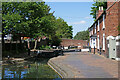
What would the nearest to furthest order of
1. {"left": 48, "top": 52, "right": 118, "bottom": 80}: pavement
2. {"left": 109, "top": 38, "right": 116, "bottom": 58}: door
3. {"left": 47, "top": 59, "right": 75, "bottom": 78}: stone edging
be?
{"left": 48, "top": 52, "right": 118, "bottom": 80}: pavement → {"left": 47, "top": 59, "right": 75, "bottom": 78}: stone edging → {"left": 109, "top": 38, "right": 116, "bottom": 58}: door

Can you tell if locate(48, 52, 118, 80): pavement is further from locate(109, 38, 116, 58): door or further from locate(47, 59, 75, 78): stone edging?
locate(109, 38, 116, 58): door

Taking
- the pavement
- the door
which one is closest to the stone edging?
the pavement

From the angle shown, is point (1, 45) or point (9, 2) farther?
point (1, 45)

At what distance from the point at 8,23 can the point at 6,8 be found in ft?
7.77

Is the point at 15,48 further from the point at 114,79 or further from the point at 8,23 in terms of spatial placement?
the point at 114,79

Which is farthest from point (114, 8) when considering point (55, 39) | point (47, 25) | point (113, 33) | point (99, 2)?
point (55, 39)

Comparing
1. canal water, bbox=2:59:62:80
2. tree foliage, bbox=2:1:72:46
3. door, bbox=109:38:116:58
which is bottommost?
canal water, bbox=2:59:62:80

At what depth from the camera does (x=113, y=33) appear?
16.9m

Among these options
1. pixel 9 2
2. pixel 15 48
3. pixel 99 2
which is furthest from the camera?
pixel 99 2

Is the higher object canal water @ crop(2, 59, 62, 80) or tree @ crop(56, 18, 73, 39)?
tree @ crop(56, 18, 73, 39)

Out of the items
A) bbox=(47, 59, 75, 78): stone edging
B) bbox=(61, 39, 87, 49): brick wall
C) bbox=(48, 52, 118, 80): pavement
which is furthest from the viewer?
bbox=(61, 39, 87, 49): brick wall

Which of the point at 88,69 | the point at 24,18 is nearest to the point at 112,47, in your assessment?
the point at 88,69

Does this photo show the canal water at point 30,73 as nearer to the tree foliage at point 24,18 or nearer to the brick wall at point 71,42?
the tree foliage at point 24,18

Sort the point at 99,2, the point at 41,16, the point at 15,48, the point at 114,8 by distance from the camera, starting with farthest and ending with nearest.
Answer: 1. the point at 99,2
2. the point at 15,48
3. the point at 41,16
4. the point at 114,8
